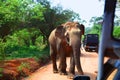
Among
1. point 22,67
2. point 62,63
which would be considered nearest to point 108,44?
point 62,63

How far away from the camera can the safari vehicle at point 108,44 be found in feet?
10.7

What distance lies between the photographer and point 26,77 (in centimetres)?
1800

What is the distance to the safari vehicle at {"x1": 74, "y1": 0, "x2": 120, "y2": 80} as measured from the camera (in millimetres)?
3252

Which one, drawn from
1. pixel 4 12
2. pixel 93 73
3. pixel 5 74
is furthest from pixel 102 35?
pixel 4 12

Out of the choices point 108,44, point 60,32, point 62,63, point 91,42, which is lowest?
point 91,42

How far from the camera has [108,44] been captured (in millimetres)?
3293

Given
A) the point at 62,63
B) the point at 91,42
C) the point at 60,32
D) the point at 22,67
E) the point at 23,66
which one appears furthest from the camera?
the point at 91,42

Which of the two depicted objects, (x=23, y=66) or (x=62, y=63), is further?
(x=23, y=66)

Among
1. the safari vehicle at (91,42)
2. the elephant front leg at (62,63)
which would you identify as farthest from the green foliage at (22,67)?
the safari vehicle at (91,42)

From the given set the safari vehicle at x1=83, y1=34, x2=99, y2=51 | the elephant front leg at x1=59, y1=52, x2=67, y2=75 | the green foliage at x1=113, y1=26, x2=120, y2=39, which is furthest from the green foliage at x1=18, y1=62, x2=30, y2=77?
the safari vehicle at x1=83, y1=34, x2=99, y2=51

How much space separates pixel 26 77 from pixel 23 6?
13155 mm

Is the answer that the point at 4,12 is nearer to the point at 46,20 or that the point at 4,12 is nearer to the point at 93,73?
the point at 93,73

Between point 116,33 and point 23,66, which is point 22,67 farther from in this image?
point 116,33

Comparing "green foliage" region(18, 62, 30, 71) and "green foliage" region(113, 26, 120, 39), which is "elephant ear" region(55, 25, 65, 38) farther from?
"green foliage" region(113, 26, 120, 39)
